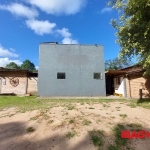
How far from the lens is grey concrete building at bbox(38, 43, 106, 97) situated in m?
15.5

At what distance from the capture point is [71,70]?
15.8 metres

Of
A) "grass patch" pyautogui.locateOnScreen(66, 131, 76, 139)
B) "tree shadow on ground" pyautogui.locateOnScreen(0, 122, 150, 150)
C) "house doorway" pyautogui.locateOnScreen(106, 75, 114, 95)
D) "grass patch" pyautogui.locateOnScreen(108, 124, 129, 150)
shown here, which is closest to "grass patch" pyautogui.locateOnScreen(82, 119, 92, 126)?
"tree shadow on ground" pyautogui.locateOnScreen(0, 122, 150, 150)

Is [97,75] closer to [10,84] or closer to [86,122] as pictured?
[10,84]

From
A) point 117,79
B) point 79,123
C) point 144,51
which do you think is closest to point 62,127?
point 79,123

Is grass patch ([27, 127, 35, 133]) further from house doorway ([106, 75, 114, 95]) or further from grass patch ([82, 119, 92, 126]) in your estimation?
house doorway ([106, 75, 114, 95])

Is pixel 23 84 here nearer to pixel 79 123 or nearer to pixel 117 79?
pixel 117 79

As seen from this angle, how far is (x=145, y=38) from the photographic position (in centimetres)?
869

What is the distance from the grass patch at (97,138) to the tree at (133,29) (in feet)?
17.3

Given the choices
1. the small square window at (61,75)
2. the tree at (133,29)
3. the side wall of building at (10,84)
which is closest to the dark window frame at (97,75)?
the small square window at (61,75)

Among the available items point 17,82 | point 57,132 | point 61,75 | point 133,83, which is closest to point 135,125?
point 57,132

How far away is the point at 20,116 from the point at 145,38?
28.0 feet

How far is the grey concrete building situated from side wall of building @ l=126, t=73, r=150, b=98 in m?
2.80

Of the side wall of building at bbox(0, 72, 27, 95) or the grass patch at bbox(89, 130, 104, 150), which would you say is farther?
the side wall of building at bbox(0, 72, 27, 95)

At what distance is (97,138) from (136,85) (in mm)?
12165
